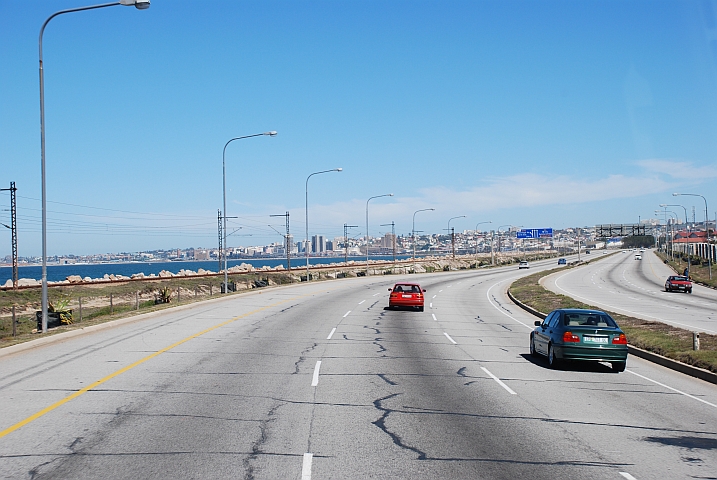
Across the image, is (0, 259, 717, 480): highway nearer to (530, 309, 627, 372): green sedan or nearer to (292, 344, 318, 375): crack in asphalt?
(292, 344, 318, 375): crack in asphalt

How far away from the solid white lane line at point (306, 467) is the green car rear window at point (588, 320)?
9994 millimetres

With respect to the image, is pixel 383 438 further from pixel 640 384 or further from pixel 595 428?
pixel 640 384

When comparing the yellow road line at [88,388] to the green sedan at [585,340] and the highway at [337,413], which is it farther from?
the green sedan at [585,340]

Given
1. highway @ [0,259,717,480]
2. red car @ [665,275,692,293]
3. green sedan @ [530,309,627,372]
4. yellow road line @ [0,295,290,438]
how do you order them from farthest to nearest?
→ red car @ [665,275,692,293]
green sedan @ [530,309,627,372]
yellow road line @ [0,295,290,438]
highway @ [0,259,717,480]

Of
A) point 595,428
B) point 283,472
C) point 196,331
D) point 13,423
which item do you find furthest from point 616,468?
point 196,331

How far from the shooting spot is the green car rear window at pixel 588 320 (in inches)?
643

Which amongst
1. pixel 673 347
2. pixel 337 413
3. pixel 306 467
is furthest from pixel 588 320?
pixel 306 467

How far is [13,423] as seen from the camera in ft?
31.3

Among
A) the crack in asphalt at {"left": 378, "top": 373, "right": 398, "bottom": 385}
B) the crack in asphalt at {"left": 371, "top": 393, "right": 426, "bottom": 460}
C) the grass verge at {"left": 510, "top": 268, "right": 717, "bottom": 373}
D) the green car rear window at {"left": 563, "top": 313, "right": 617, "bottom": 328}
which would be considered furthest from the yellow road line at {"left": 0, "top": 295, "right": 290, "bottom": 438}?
the grass verge at {"left": 510, "top": 268, "right": 717, "bottom": 373}

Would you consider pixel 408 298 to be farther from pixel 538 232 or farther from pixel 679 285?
pixel 538 232

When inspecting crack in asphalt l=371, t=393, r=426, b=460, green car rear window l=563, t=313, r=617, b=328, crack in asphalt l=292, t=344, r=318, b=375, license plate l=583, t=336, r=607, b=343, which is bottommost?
crack in asphalt l=292, t=344, r=318, b=375

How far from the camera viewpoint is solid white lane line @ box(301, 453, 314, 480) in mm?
7160

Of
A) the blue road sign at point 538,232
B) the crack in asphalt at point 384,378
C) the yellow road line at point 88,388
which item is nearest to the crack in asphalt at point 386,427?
the crack in asphalt at point 384,378

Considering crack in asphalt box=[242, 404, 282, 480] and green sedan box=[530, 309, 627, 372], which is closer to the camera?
crack in asphalt box=[242, 404, 282, 480]
